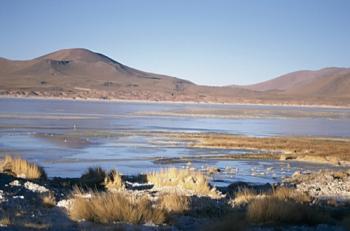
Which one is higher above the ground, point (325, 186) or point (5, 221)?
point (5, 221)

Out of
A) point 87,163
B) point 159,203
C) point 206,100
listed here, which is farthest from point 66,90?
point 159,203

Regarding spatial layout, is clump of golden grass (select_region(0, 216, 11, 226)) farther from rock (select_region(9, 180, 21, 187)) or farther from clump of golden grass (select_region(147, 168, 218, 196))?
clump of golden grass (select_region(147, 168, 218, 196))

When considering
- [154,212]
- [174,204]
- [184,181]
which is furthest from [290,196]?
[154,212]

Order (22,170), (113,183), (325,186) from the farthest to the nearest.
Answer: (325,186) → (22,170) → (113,183)

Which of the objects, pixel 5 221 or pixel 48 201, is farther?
pixel 48 201

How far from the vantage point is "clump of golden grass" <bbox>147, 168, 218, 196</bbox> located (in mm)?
16502

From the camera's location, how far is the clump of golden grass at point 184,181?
16.5m

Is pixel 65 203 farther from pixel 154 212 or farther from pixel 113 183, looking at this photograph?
pixel 113 183

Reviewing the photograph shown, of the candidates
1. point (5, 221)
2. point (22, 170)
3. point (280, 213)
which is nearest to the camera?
point (5, 221)

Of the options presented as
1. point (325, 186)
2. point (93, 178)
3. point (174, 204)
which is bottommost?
point (325, 186)

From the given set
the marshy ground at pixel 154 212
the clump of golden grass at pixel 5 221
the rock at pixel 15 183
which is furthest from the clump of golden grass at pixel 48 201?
the clump of golden grass at pixel 5 221

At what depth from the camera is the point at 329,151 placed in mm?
35969

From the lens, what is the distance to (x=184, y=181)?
17438mm

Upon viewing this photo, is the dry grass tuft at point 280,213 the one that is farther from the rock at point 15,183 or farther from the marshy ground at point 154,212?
the rock at point 15,183
